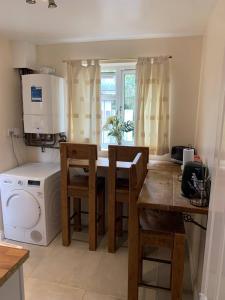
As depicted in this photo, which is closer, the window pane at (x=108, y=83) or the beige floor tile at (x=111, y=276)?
the beige floor tile at (x=111, y=276)

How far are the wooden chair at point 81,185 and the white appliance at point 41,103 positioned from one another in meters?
0.60

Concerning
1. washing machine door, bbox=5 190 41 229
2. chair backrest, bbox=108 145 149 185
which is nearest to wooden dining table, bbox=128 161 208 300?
chair backrest, bbox=108 145 149 185

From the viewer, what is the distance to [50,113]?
2.87m

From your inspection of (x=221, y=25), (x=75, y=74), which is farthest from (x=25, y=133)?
(x=221, y=25)

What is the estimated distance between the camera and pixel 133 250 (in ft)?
5.69

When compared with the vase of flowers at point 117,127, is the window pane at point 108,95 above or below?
above

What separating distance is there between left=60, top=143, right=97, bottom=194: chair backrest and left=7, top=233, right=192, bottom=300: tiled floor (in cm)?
73

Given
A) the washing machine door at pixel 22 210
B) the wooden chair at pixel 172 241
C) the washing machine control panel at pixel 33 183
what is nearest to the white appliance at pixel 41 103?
the washing machine control panel at pixel 33 183

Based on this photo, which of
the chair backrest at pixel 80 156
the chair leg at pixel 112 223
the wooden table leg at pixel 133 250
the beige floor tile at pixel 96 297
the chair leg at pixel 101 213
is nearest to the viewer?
the wooden table leg at pixel 133 250

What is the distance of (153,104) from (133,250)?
1722 mm

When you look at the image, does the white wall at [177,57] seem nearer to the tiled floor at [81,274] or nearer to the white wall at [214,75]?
the white wall at [214,75]

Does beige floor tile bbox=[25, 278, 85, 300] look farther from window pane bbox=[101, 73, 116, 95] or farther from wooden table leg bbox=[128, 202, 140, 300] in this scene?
→ window pane bbox=[101, 73, 116, 95]

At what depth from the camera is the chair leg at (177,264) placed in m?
1.61

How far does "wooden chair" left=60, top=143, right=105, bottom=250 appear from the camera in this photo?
2.43m
